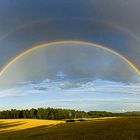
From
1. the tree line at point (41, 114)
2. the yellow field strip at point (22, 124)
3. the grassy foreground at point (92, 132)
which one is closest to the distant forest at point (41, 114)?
the tree line at point (41, 114)

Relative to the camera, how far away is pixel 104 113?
14050 centimetres

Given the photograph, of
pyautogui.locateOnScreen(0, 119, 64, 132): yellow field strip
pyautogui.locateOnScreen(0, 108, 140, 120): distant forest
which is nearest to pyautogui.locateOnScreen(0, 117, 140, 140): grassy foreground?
pyautogui.locateOnScreen(0, 119, 64, 132): yellow field strip

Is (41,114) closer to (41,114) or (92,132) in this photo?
(41,114)

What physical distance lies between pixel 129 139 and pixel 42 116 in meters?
109

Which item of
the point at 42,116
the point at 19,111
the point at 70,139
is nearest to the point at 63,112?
the point at 42,116

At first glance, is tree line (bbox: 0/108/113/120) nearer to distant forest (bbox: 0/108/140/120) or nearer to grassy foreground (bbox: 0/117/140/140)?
distant forest (bbox: 0/108/140/120)

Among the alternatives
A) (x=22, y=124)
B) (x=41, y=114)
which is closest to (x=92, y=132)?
(x=22, y=124)

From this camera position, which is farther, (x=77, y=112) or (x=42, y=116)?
(x=77, y=112)

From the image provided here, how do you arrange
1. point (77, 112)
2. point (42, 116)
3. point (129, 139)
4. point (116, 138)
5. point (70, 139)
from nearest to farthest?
point (129, 139) < point (116, 138) < point (70, 139) < point (42, 116) < point (77, 112)

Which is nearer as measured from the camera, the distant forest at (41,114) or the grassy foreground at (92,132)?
the grassy foreground at (92,132)

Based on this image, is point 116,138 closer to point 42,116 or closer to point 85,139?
point 85,139

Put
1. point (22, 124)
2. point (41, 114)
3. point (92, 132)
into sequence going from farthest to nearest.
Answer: point (41, 114) → point (22, 124) → point (92, 132)

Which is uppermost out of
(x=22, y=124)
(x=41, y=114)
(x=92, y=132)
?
(x=41, y=114)

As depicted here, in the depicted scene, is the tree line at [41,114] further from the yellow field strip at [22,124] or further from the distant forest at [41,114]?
the yellow field strip at [22,124]
